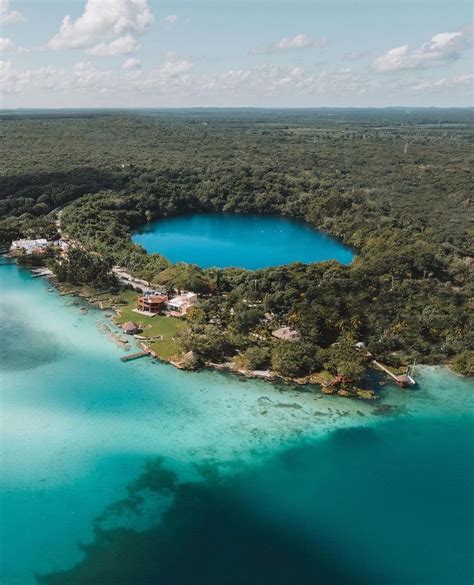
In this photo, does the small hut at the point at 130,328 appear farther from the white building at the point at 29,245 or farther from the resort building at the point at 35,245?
the white building at the point at 29,245

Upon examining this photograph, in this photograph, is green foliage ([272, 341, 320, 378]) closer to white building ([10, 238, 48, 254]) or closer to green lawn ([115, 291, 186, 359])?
green lawn ([115, 291, 186, 359])

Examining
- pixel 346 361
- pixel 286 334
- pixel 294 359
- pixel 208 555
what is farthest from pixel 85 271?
pixel 208 555

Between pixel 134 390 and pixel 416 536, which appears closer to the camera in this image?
pixel 416 536

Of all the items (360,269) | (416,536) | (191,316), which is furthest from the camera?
(360,269)

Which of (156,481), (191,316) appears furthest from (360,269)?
(156,481)

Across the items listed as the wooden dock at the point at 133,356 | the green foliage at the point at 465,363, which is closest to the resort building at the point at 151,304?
the wooden dock at the point at 133,356

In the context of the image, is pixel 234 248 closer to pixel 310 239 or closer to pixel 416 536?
pixel 310 239

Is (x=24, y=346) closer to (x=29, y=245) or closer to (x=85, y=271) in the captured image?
(x=85, y=271)
